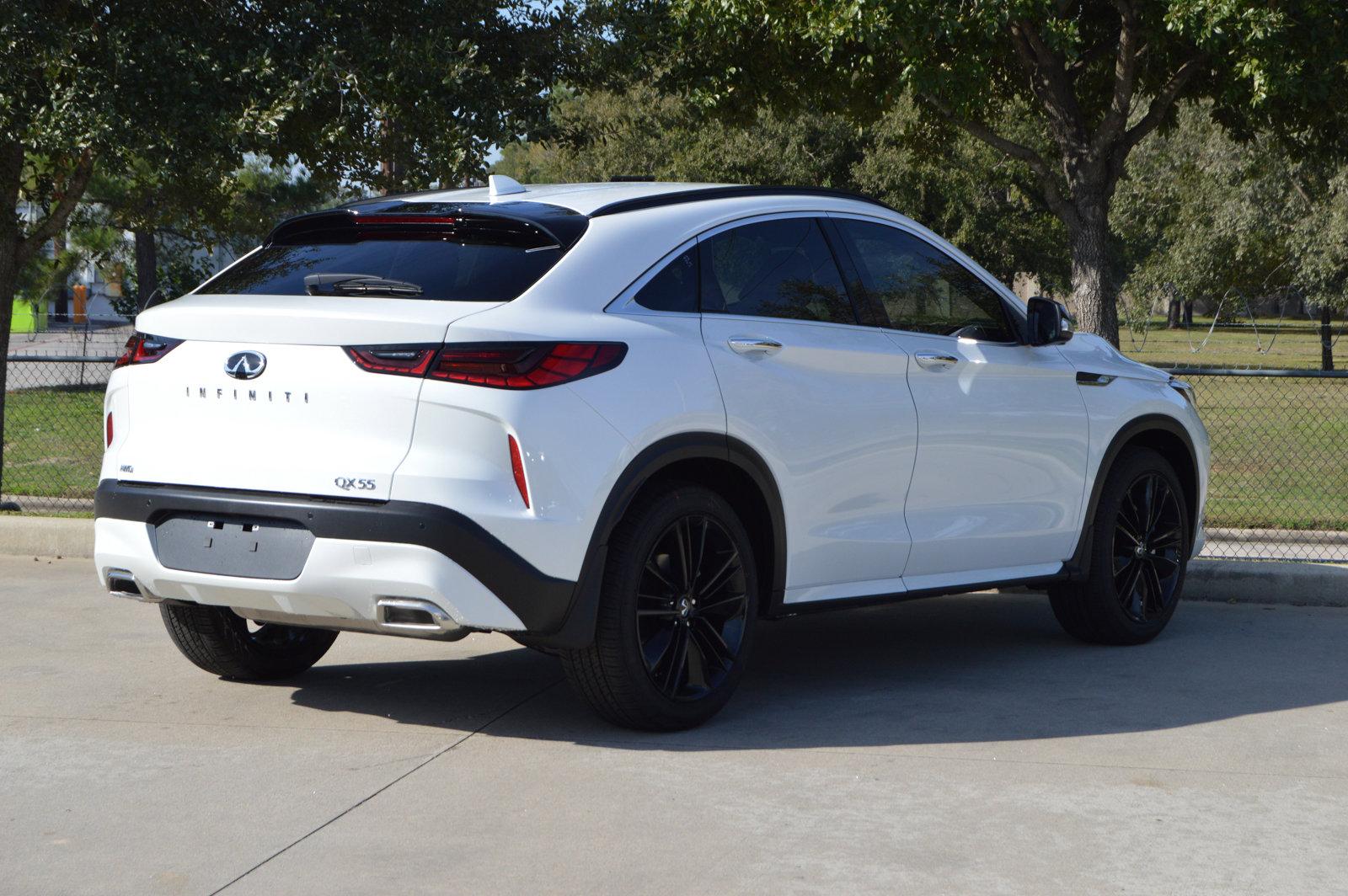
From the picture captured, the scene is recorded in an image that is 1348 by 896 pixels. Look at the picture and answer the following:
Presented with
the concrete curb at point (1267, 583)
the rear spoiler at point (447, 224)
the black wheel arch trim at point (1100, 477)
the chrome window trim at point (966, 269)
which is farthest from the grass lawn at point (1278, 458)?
the rear spoiler at point (447, 224)

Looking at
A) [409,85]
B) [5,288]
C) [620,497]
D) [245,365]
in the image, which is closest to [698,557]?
[620,497]

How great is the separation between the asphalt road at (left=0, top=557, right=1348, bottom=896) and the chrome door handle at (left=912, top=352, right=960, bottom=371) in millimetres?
1260

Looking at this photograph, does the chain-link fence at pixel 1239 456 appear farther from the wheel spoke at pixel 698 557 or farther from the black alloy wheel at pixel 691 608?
the wheel spoke at pixel 698 557

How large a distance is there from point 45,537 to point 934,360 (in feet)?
18.8

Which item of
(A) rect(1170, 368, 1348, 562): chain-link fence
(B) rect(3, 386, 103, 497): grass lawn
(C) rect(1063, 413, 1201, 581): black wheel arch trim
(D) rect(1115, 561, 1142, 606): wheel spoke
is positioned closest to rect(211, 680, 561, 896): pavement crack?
(C) rect(1063, 413, 1201, 581): black wheel arch trim

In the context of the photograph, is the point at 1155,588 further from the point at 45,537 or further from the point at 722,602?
the point at 45,537

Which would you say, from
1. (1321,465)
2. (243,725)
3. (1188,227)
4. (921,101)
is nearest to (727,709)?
(243,725)

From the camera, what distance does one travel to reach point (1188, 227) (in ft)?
150

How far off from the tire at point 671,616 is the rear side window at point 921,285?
132cm

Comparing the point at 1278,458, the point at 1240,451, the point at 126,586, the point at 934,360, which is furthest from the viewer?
the point at 1240,451

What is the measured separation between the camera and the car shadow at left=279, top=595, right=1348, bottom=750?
5668mm

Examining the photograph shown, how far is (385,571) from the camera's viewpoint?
4879mm

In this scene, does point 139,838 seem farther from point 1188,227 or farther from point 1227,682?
Answer: point 1188,227

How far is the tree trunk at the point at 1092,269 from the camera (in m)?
17.7
